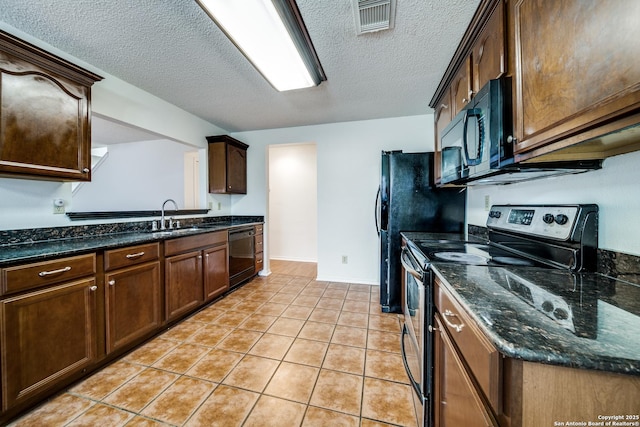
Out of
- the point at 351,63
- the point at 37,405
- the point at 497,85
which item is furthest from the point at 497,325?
the point at 37,405

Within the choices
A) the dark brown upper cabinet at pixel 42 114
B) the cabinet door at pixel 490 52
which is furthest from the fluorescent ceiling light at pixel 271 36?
the dark brown upper cabinet at pixel 42 114

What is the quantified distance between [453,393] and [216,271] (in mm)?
2538

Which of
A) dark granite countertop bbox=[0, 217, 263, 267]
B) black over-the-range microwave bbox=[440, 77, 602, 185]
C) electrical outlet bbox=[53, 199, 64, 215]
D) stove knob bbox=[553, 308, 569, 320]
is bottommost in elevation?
stove knob bbox=[553, 308, 569, 320]

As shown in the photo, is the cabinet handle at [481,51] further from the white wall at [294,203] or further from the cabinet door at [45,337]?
the white wall at [294,203]

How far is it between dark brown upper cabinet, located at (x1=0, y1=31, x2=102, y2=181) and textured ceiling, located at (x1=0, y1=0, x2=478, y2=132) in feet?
0.99

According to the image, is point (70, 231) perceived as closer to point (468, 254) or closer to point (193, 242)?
point (193, 242)

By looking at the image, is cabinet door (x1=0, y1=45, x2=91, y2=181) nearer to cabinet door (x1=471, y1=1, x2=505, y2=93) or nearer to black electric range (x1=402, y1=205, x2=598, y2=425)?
black electric range (x1=402, y1=205, x2=598, y2=425)

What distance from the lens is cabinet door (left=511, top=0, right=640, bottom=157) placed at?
2.00ft

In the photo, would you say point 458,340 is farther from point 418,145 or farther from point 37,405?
point 418,145

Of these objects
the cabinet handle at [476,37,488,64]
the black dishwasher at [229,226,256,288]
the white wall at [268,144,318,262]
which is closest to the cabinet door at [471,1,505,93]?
the cabinet handle at [476,37,488,64]

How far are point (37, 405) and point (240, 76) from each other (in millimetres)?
2655

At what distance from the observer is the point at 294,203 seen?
5.02 meters

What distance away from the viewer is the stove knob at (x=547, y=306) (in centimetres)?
66

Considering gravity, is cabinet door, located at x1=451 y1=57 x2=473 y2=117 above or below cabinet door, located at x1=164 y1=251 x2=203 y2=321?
above
